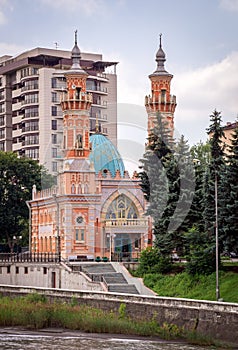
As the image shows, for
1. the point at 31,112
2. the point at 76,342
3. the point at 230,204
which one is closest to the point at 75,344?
the point at 76,342

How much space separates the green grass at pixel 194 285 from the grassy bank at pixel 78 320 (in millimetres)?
8388

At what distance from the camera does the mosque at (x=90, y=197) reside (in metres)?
78.7

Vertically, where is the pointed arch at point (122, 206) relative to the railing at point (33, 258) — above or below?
above

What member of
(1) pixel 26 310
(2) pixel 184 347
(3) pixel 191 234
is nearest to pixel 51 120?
(3) pixel 191 234

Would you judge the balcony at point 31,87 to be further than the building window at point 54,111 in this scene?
No

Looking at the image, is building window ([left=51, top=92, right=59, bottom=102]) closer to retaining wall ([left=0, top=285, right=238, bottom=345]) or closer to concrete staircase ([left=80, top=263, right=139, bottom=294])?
concrete staircase ([left=80, top=263, right=139, bottom=294])

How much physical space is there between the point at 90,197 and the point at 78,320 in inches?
1142

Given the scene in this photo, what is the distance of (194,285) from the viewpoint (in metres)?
62.2

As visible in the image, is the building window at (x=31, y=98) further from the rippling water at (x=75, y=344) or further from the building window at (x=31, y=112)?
the rippling water at (x=75, y=344)

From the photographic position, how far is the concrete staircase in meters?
66.2

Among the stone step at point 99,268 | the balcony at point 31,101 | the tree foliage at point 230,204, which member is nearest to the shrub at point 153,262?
the stone step at point 99,268

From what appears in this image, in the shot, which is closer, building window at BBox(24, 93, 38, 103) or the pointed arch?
the pointed arch

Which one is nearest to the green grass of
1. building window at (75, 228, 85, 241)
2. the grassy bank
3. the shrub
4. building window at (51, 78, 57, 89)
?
the shrub

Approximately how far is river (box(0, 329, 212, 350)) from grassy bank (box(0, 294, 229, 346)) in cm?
71
